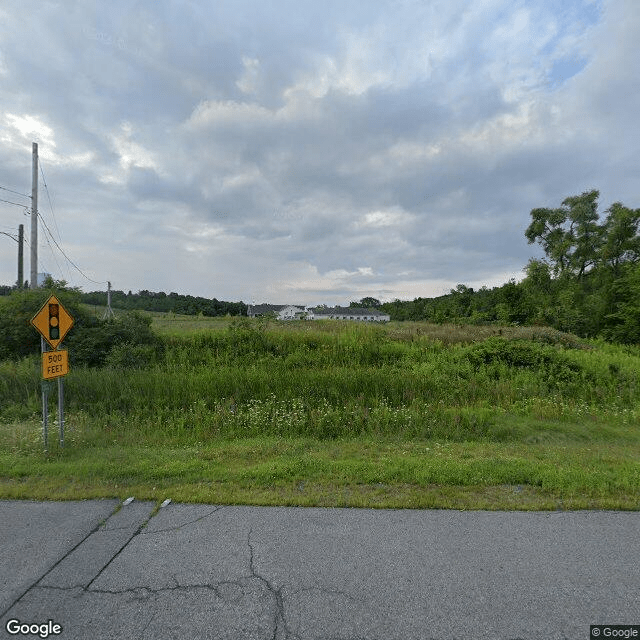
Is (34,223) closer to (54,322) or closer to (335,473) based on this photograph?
(54,322)

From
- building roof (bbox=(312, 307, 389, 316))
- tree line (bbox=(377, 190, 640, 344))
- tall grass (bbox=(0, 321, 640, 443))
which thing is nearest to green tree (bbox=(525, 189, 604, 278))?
tree line (bbox=(377, 190, 640, 344))

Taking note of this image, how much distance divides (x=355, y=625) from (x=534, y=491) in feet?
9.93

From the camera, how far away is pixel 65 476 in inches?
185

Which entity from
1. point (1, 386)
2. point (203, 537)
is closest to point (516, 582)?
point (203, 537)

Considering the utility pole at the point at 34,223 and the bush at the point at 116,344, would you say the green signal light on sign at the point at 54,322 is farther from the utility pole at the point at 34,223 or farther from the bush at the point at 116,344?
the utility pole at the point at 34,223

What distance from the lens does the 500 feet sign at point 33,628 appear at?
2.28 meters

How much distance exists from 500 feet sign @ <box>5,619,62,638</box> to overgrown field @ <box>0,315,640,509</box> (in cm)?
169

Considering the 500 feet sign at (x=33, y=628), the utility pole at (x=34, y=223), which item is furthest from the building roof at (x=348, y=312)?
the 500 feet sign at (x=33, y=628)

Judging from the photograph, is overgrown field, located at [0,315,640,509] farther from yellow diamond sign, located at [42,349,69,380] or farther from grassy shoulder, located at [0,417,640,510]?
yellow diamond sign, located at [42,349,69,380]

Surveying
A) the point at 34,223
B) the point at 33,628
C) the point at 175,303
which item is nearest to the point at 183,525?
the point at 33,628

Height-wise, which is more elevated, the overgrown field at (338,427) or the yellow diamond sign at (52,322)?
the yellow diamond sign at (52,322)

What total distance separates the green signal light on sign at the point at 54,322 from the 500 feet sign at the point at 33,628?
4.65 meters

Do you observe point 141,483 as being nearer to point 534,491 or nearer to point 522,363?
point 534,491

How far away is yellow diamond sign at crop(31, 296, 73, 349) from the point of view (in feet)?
19.1
